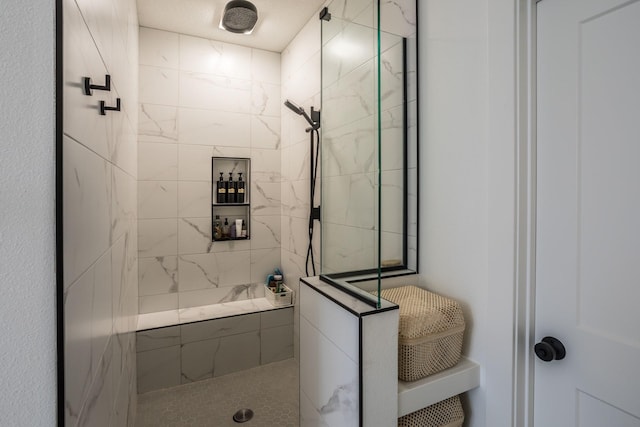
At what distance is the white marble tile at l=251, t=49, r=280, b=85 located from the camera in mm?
2709

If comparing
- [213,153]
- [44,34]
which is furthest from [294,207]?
[44,34]

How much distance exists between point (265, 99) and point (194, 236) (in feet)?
4.41

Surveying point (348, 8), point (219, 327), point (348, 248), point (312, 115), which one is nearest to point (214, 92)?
point (312, 115)

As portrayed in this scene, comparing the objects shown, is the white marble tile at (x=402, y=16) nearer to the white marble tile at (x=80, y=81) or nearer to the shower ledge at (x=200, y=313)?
the white marble tile at (x=80, y=81)

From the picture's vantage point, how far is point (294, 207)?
8.45ft

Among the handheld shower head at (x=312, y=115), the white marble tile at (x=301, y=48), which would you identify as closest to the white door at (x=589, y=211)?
the handheld shower head at (x=312, y=115)

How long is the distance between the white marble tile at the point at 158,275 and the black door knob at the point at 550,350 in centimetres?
240

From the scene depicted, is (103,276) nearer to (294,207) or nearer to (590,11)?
(590,11)

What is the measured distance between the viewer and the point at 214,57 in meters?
2.58

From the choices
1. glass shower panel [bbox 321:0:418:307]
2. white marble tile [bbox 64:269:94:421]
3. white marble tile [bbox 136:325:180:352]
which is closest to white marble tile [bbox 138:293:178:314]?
white marble tile [bbox 136:325:180:352]

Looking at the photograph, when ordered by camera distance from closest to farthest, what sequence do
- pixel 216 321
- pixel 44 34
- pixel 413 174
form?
pixel 44 34 < pixel 413 174 < pixel 216 321

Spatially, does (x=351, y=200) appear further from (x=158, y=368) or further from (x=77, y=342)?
(x=158, y=368)

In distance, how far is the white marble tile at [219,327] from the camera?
2.24 meters

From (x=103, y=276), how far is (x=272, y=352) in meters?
1.88
